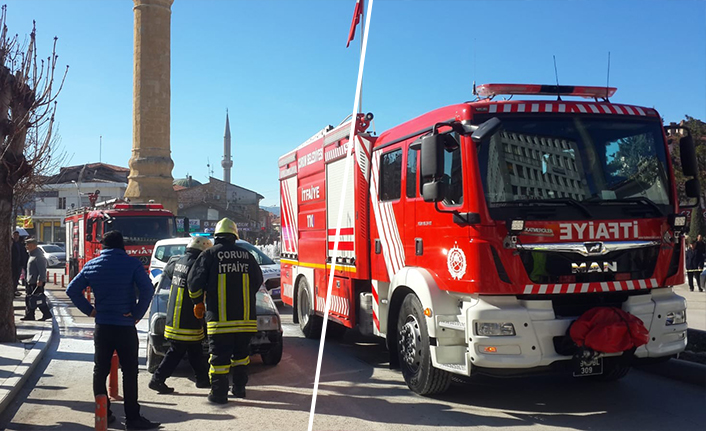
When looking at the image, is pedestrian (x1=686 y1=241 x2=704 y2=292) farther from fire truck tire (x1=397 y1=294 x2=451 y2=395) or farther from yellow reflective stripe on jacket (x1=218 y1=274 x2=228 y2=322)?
yellow reflective stripe on jacket (x1=218 y1=274 x2=228 y2=322)

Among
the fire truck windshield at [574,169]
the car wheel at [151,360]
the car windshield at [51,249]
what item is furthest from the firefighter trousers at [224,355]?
the car windshield at [51,249]

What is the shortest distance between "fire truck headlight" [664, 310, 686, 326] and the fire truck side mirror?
7.85 feet

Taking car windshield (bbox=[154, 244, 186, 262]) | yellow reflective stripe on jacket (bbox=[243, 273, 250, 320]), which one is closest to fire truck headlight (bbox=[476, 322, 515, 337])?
yellow reflective stripe on jacket (bbox=[243, 273, 250, 320])

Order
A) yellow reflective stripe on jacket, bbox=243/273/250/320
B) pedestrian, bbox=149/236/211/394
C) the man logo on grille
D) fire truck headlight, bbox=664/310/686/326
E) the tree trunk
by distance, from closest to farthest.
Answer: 1. the man logo on grille
2. fire truck headlight, bbox=664/310/686/326
3. yellow reflective stripe on jacket, bbox=243/273/250/320
4. pedestrian, bbox=149/236/211/394
5. the tree trunk

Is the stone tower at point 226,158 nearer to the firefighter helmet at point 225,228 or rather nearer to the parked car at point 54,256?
the parked car at point 54,256

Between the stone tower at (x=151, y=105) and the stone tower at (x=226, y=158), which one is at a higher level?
the stone tower at (x=226, y=158)

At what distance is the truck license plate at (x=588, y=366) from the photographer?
588 centimetres

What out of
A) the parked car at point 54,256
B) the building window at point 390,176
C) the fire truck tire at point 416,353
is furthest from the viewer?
the parked car at point 54,256

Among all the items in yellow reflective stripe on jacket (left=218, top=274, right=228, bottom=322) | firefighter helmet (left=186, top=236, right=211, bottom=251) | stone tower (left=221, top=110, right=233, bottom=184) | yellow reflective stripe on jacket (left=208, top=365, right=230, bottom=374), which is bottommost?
yellow reflective stripe on jacket (left=208, top=365, right=230, bottom=374)

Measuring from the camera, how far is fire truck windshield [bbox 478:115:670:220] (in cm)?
600

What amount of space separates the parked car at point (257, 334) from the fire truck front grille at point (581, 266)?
140 inches

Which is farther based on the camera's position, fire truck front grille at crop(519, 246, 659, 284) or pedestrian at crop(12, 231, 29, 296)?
pedestrian at crop(12, 231, 29, 296)

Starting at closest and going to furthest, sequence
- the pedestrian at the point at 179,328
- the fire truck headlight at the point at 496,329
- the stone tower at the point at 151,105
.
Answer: the fire truck headlight at the point at 496,329, the pedestrian at the point at 179,328, the stone tower at the point at 151,105

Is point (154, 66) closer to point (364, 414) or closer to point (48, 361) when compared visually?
point (48, 361)
